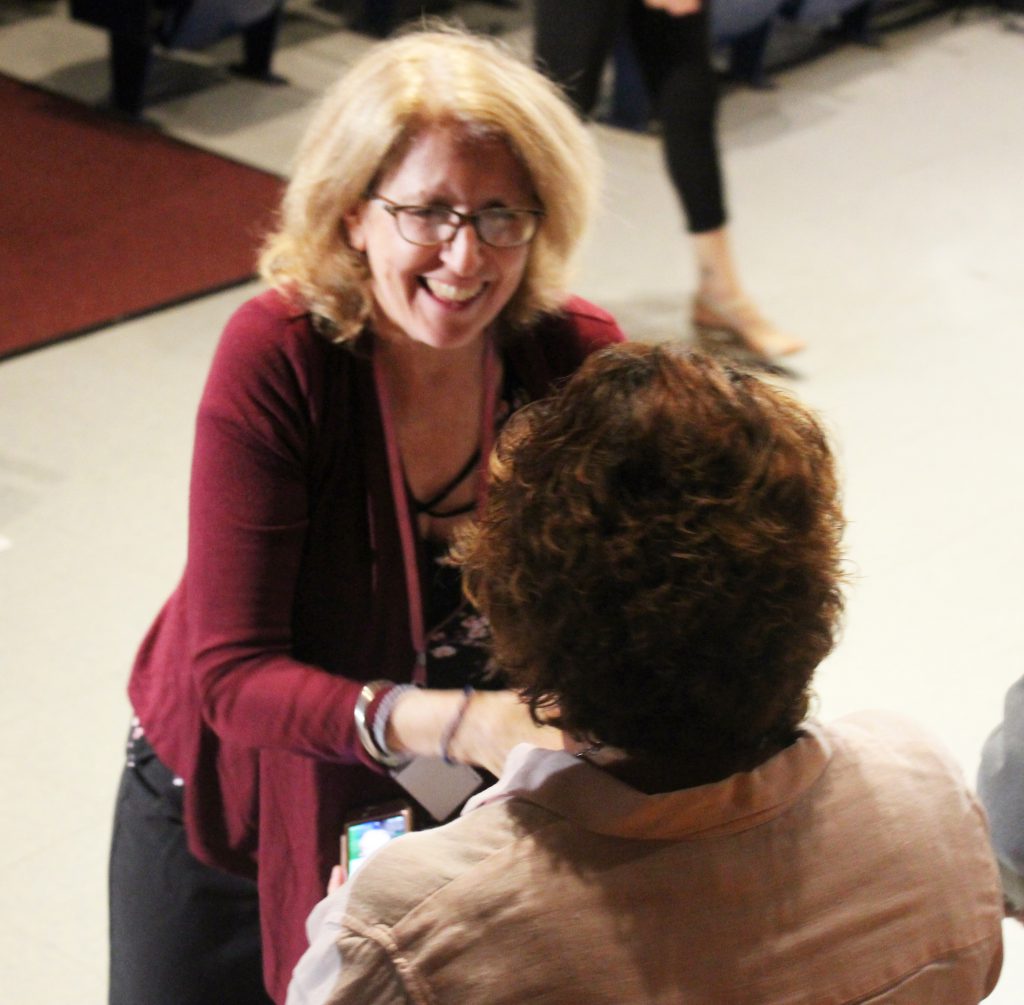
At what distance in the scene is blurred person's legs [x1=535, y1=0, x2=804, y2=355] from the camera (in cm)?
377

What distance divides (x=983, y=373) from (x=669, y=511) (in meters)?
3.24

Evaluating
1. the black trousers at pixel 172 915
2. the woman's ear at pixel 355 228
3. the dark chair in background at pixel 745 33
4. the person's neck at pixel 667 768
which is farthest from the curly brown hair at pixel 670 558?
the dark chair in background at pixel 745 33

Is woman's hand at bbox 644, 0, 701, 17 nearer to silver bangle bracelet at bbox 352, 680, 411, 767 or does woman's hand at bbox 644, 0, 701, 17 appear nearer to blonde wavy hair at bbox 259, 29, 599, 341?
blonde wavy hair at bbox 259, 29, 599, 341

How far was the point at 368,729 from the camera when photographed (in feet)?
4.20

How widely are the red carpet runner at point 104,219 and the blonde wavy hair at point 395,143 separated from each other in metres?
2.38

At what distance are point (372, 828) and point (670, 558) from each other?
25.1 inches

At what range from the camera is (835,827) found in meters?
0.93

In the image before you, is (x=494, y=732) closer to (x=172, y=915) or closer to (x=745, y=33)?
(x=172, y=915)

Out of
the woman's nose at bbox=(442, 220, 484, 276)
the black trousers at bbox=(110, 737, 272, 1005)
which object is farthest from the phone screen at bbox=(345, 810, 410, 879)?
the woman's nose at bbox=(442, 220, 484, 276)

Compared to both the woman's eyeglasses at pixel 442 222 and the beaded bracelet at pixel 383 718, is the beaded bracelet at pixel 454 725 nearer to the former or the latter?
the beaded bracelet at pixel 383 718

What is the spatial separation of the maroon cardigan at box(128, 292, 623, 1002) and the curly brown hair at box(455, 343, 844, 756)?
39 centimetres

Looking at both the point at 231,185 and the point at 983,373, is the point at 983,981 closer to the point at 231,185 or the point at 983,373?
the point at 983,373

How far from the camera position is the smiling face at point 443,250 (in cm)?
142

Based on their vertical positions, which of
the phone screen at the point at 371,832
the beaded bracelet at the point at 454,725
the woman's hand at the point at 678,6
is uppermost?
the woman's hand at the point at 678,6
